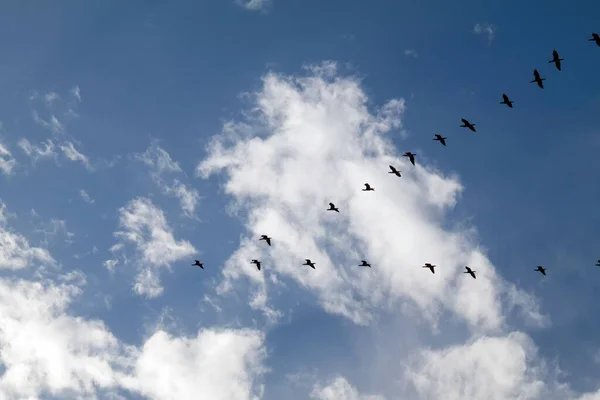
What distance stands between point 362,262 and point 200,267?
3229cm

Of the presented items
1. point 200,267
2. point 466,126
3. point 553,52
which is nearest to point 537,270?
point 466,126

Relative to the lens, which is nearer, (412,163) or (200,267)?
(412,163)

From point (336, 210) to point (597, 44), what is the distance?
170 ft

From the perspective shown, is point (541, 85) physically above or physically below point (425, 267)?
above

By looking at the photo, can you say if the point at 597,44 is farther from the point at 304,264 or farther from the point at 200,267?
the point at 200,267

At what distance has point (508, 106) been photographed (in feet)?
352

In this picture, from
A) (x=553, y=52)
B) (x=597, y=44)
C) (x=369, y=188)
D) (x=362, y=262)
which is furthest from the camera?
(x=362, y=262)

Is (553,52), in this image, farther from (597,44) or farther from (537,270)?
(537,270)

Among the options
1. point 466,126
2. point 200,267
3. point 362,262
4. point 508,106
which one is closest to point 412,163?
point 466,126

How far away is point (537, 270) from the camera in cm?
12088

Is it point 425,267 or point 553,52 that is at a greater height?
point 553,52

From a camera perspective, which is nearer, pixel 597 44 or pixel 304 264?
pixel 597 44

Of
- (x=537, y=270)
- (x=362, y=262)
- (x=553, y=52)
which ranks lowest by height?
(x=537, y=270)

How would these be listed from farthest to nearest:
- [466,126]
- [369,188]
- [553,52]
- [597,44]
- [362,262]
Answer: [362,262]
[369,188]
[466,126]
[553,52]
[597,44]
